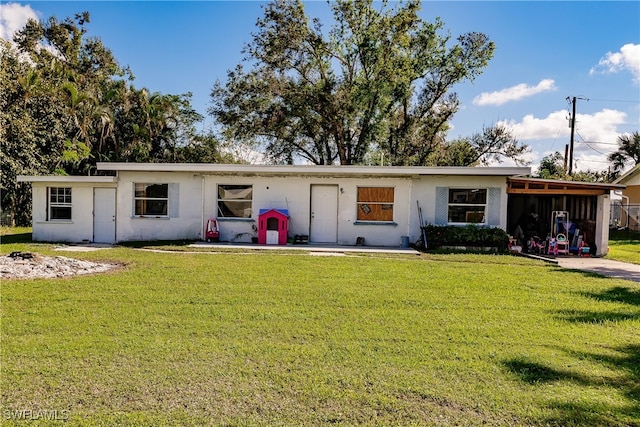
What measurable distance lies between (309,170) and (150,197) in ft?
18.7

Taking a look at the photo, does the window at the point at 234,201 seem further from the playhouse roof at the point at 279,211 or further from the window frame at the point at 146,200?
the window frame at the point at 146,200

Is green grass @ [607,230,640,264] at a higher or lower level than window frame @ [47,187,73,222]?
lower

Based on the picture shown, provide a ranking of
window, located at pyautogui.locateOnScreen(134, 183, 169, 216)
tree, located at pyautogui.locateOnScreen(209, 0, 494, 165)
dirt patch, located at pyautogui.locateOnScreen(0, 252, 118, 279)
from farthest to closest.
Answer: tree, located at pyautogui.locateOnScreen(209, 0, 494, 165) → window, located at pyautogui.locateOnScreen(134, 183, 169, 216) → dirt patch, located at pyautogui.locateOnScreen(0, 252, 118, 279)

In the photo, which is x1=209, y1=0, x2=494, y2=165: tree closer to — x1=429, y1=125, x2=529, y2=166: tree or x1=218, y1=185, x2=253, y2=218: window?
x1=429, y1=125, x2=529, y2=166: tree

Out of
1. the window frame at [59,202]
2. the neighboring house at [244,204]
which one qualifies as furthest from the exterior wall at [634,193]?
the window frame at [59,202]

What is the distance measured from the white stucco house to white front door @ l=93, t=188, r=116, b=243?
3 cm

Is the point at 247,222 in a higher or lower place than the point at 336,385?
higher

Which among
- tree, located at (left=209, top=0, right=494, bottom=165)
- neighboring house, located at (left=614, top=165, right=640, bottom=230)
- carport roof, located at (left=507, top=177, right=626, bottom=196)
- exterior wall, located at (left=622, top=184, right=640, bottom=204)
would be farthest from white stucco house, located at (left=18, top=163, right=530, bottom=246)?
exterior wall, located at (left=622, top=184, right=640, bottom=204)

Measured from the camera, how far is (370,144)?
24.6 metres

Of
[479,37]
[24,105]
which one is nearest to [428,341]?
[24,105]

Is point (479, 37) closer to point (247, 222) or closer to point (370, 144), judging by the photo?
point (370, 144)

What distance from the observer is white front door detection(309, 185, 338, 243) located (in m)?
14.0

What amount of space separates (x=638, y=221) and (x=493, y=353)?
2551 cm

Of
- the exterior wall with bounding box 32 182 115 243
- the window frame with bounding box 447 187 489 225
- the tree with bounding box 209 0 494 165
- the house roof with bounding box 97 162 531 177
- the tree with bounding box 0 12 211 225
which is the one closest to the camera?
the house roof with bounding box 97 162 531 177
